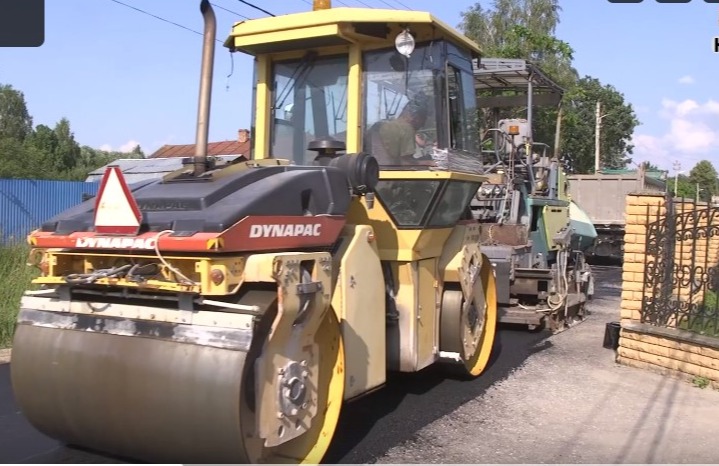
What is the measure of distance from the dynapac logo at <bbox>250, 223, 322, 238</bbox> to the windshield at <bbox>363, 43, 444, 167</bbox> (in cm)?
137

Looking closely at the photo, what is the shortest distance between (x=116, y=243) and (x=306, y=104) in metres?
2.35

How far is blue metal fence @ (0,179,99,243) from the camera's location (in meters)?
15.3

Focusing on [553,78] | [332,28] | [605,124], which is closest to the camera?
[332,28]

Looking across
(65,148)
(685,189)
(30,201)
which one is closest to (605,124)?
(685,189)

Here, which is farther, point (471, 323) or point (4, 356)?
point (4, 356)

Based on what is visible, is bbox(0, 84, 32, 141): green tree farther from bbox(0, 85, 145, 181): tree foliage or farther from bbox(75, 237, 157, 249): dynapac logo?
bbox(75, 237, 157, 249): dynapac logo

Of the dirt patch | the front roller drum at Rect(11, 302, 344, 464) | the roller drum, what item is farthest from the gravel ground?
the dirt patch

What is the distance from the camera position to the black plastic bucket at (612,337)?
7961mm

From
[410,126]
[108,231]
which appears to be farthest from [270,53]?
[108,231]

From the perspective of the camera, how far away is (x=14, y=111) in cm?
5697

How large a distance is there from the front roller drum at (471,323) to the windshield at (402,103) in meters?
1.37

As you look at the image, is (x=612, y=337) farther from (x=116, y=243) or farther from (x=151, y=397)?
(x=116, y=243)

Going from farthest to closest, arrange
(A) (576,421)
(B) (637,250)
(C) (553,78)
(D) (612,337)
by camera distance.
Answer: (C) (553,78) → (D) (612,337) → (B) (637,250) → (A) (576,421)

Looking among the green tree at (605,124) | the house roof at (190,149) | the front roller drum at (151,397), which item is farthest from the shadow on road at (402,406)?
the green tree at (605,124)
